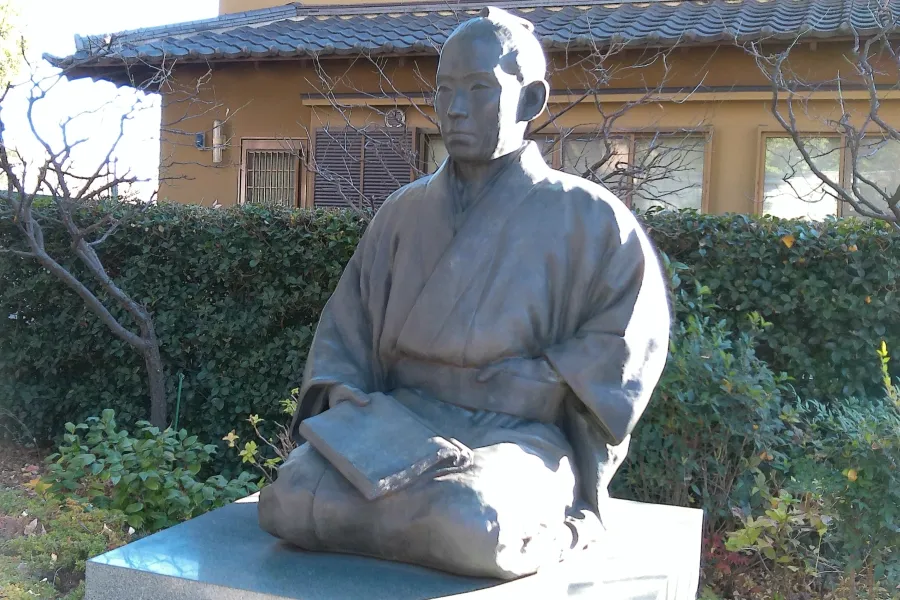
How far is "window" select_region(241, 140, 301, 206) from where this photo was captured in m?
8.60

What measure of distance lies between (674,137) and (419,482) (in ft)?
19.5

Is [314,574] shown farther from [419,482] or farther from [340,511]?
[419,482]

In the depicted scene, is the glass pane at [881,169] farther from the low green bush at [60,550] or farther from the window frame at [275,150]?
the low green bush at [60,550]

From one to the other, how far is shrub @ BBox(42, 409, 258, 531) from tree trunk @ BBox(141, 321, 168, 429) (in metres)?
1.23

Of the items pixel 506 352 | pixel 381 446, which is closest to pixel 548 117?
pixel 506 352

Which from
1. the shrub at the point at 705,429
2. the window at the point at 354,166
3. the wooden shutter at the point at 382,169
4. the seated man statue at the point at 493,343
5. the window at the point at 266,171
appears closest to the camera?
the seated man statue at the point at 493,343

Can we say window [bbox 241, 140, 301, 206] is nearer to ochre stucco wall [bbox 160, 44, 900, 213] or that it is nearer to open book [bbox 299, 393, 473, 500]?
ochre stucco wall [bbox 160, 44, 900, 213]

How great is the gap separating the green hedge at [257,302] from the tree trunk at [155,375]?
0.72 ft

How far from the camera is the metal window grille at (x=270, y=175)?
8602mm

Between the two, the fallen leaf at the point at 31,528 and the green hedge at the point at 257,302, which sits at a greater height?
the green hedge at the point at 257,302

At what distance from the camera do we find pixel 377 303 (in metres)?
2.54

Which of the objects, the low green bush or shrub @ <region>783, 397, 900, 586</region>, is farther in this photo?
the low green bush

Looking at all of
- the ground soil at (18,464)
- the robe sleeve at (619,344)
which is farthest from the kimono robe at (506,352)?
the ground soil at (18,464)

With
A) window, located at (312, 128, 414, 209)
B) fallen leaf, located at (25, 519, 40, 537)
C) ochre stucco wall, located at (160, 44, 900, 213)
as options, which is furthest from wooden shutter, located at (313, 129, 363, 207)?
fallen leaf, located at (25, 519, 40, 537)
